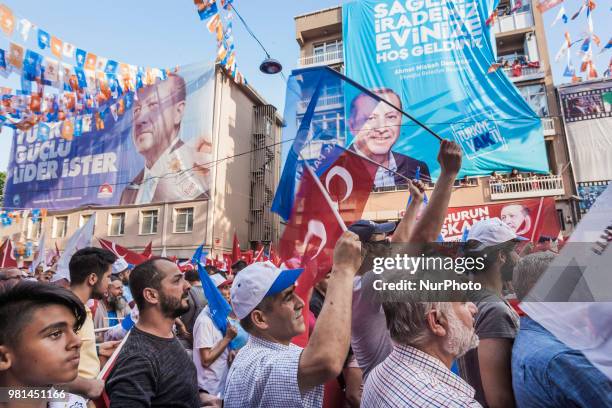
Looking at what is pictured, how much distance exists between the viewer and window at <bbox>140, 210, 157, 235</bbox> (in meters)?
22.5

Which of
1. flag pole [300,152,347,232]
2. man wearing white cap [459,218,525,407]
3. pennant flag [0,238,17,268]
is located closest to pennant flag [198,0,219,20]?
pennant flag [0,238,17,268]

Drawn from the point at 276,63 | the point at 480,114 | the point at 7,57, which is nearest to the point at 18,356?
the point at 7,57

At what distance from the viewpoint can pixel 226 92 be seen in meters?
23.4

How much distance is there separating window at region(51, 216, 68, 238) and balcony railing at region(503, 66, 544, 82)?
26393 mm

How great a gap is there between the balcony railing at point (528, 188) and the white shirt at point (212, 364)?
15803 millimetres

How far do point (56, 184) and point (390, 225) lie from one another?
27.6 metres

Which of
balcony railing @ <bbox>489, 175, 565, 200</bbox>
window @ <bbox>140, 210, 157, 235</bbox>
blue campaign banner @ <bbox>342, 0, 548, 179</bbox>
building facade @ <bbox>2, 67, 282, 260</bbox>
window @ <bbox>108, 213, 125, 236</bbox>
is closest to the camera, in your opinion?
blue campaign banner @ <bbox>342, 0, 548, 179</bbox>

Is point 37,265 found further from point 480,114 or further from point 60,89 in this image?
point 480,114

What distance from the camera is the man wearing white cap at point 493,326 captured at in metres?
1.67

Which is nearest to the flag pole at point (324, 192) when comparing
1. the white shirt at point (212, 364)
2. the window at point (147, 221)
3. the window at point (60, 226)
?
the white shirt at point (212, 364)

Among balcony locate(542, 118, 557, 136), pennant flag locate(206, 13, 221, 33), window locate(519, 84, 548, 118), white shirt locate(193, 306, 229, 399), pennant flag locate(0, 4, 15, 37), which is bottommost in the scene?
white shirt locate(193, 306, 229, 399)

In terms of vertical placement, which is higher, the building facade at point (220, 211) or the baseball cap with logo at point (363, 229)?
the building facade at point (220, 211)

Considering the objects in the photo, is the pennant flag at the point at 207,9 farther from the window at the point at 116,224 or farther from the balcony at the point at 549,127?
the window at the point at 116,224

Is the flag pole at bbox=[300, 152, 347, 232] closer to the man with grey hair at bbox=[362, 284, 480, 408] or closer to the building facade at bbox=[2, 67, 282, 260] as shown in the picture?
the man with grey hair at bbox=[362, 284, 480, 408]
